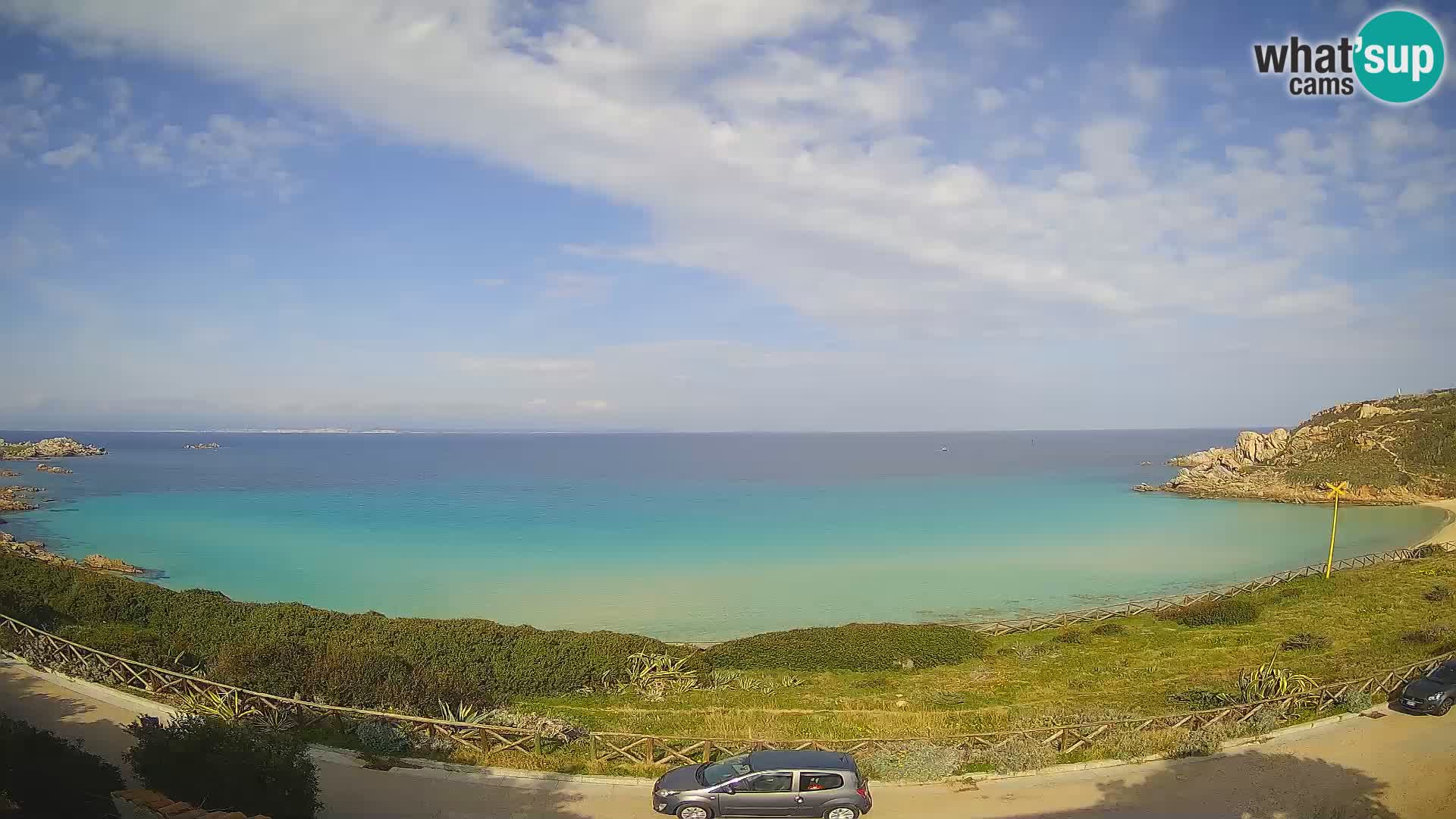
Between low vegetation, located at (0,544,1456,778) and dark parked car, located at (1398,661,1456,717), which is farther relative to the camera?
low vegetation, located at (0,544,1456,778)

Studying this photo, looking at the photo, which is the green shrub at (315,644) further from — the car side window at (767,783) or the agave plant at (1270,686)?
the agave plant at (1270,686)

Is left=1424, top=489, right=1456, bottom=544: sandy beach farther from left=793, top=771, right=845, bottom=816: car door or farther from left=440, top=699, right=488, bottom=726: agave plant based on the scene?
left=440, top=699, right=488, bottom=726: agave plant

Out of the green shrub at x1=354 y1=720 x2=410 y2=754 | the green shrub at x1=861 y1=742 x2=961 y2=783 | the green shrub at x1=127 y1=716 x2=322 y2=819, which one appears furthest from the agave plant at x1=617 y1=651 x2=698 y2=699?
the green shrub at x1=127 y1=716 x2=322 y2=819

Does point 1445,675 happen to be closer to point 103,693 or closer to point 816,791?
point 816,791

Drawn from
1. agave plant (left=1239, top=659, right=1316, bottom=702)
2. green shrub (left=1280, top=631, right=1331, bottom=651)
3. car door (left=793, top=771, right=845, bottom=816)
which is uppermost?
car door (left=793, top=771, right=845, bottom=816)

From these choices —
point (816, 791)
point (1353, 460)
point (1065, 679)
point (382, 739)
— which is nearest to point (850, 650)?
point (1065, 679)

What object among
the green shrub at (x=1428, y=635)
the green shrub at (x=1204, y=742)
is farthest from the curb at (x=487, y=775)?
the green shrub at (x=1428, y=635)

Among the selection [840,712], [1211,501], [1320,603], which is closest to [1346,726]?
[840,712]
